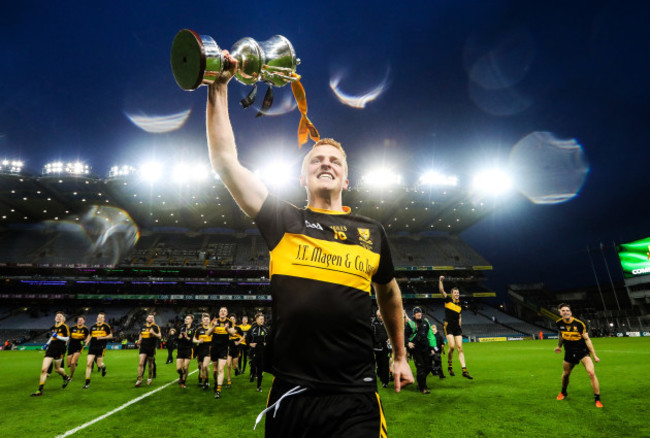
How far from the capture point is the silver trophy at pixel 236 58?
1481 mm

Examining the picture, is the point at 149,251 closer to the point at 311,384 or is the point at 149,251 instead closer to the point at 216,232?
the point at 216,232

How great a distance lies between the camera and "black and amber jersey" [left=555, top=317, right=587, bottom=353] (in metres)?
7.58

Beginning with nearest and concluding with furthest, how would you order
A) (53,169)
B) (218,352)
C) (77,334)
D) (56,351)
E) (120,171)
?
(218,352)
(56,351)
(77,334)
(53,169)
(120,171)

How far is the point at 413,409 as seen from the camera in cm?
731

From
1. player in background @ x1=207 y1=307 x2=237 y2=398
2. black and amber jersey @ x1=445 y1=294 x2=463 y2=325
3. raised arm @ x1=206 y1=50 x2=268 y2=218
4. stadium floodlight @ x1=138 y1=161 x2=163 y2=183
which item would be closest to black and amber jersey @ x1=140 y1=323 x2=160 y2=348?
player in background @ x1=207 y1=307 x2=237 y2=398

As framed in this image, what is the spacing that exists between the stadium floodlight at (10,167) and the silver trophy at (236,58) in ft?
133

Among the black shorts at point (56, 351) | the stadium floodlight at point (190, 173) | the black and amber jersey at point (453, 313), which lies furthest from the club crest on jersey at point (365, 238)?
the stadium floodlight at point (190, 173)

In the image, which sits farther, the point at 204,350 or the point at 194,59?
the point at 204,350

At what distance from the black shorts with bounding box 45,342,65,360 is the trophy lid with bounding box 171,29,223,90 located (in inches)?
497

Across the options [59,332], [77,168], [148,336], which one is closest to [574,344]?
[148,336]

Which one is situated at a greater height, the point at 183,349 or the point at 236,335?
the point at 236,335

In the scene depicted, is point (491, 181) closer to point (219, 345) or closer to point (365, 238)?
point (219, 345)

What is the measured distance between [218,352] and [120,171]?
2942cm

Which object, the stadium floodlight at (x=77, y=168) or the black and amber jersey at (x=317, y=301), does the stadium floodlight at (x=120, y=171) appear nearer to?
the stadium floodlight at (x=77, y=168)
